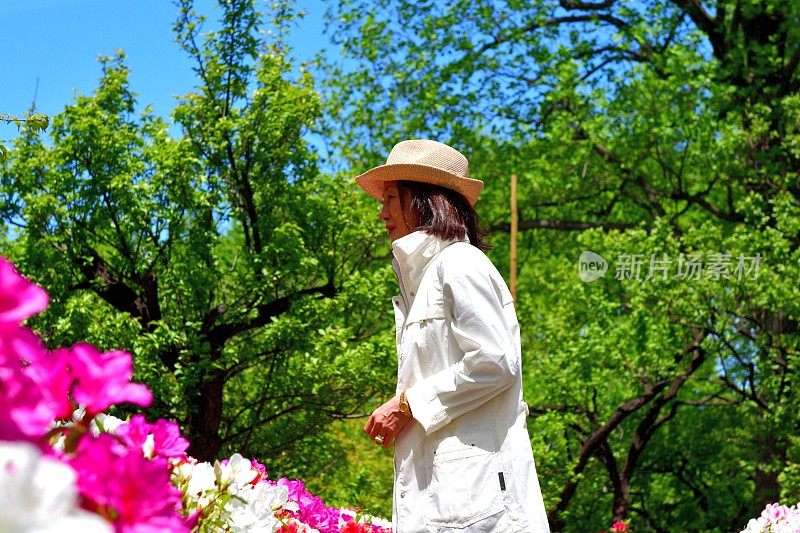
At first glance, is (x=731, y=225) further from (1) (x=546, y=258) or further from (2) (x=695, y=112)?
(1) (x=546, y=258)

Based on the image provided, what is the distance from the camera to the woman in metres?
2.70

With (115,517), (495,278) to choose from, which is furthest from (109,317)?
(115,517)

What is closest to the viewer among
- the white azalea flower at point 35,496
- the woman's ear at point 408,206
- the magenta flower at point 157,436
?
the white azalea flower at point 35,496

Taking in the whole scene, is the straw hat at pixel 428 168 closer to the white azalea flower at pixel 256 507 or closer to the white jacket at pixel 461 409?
the white jacket at pixel 461 409

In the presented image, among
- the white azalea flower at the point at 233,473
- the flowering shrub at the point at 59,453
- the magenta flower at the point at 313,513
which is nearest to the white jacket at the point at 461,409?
the white azalea flower at the point at 233,473

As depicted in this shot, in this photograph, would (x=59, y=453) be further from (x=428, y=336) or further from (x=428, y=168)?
(x=428, y=168)

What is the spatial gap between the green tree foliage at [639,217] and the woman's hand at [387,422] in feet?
24.9

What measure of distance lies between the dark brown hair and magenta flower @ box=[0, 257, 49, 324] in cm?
213

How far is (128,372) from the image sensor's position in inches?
40.9

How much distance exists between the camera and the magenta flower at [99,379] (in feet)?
3.30

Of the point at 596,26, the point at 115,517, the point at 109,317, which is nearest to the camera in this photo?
the point at 115,517

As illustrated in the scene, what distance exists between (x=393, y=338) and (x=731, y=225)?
5429 mm

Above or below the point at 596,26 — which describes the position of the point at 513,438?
below

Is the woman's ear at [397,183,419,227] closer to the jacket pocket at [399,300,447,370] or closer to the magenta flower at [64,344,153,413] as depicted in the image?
the jacket pocket at [399,300,447,370]
